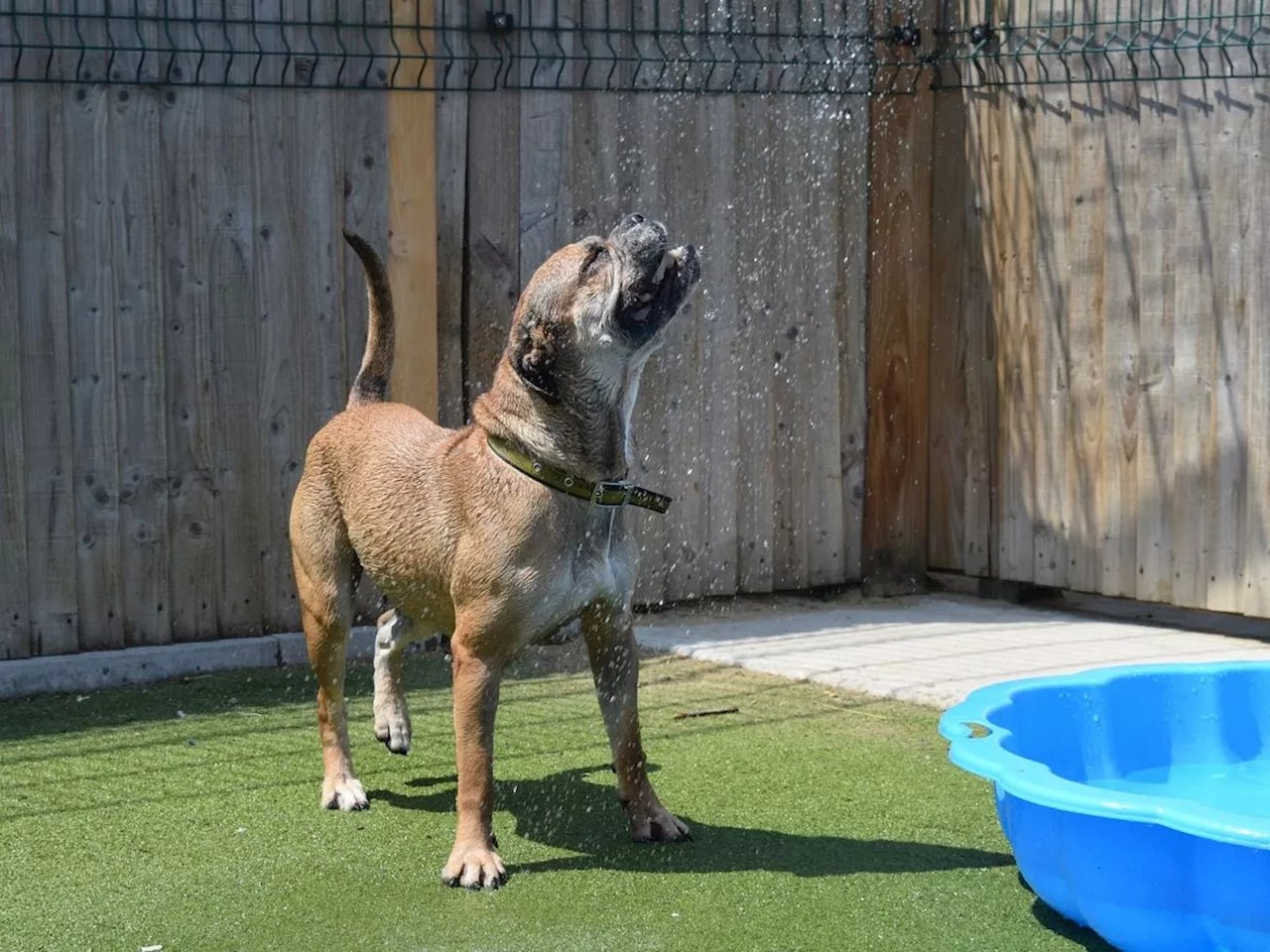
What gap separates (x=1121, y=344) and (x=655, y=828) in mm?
3952

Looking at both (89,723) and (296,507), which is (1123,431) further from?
(89,723)

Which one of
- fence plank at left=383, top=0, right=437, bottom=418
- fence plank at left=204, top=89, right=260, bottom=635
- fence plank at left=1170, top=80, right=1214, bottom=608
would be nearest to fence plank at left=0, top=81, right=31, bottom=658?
fence plank at left=204, top=89, right=260, bottom=635

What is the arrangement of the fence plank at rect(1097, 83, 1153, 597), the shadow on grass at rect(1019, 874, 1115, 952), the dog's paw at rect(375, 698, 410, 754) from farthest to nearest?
the fence plank at rect(1097, 83, 1153, 597)
the dog's paw at rect(375, 698, 410, 754)
the shadow on grass at rect(1019, 874, 1115, 952)

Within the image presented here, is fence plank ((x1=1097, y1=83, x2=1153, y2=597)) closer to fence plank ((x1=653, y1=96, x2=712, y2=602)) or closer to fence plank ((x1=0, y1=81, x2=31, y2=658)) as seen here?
fence plank ((x1=653, y1=96, x2=712, y2=602))

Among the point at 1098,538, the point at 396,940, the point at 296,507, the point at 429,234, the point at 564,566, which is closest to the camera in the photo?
the point at 396,940

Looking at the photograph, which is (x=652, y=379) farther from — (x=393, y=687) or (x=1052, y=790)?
(x=1052, y=790)

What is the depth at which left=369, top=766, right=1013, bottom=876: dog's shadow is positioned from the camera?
475cm

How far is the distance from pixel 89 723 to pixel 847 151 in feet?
14.4

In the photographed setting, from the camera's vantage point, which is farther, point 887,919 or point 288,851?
point 288,851

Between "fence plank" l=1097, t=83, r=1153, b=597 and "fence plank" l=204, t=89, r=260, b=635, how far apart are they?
3.70 meters

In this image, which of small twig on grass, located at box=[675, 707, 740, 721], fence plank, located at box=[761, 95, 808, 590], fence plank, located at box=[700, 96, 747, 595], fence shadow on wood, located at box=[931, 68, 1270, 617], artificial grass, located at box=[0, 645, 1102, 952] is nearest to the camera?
artificial grass, located at box=[0, 645, 1102, 952]

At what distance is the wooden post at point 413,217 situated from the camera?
24.3 feet

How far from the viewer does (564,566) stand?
473 centimetres

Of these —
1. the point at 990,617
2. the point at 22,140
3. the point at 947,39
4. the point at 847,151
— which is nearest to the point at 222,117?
the point at 22,140
